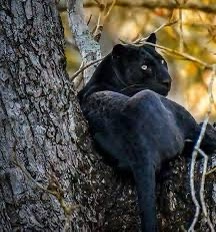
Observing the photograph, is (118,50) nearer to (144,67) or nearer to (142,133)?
(144,67)

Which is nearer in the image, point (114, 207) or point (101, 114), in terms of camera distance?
point (114, 207)

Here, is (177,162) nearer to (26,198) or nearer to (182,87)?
(26,198)

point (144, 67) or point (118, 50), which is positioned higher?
point (118, 50)

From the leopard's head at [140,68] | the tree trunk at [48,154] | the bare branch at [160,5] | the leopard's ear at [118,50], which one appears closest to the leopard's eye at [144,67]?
the leopard's head at [140,68]

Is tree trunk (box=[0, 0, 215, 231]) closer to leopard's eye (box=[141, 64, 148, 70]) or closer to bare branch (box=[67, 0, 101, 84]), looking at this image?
leopard's eye (box=[141, 64, 148, 70])

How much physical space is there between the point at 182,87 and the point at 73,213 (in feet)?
11.2

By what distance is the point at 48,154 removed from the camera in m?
3.13

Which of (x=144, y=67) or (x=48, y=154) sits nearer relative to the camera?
(x=48, y=154)

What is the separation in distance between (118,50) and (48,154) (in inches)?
45.9

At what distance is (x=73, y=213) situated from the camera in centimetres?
311

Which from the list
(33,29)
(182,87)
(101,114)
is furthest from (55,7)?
(182,87)

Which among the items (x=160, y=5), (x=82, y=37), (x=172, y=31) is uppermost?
(x=160, y=5)

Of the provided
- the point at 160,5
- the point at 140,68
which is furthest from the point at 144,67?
the point at 160,5

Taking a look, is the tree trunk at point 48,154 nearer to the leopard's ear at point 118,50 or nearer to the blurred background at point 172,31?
the leopard's ear at point 118,50
